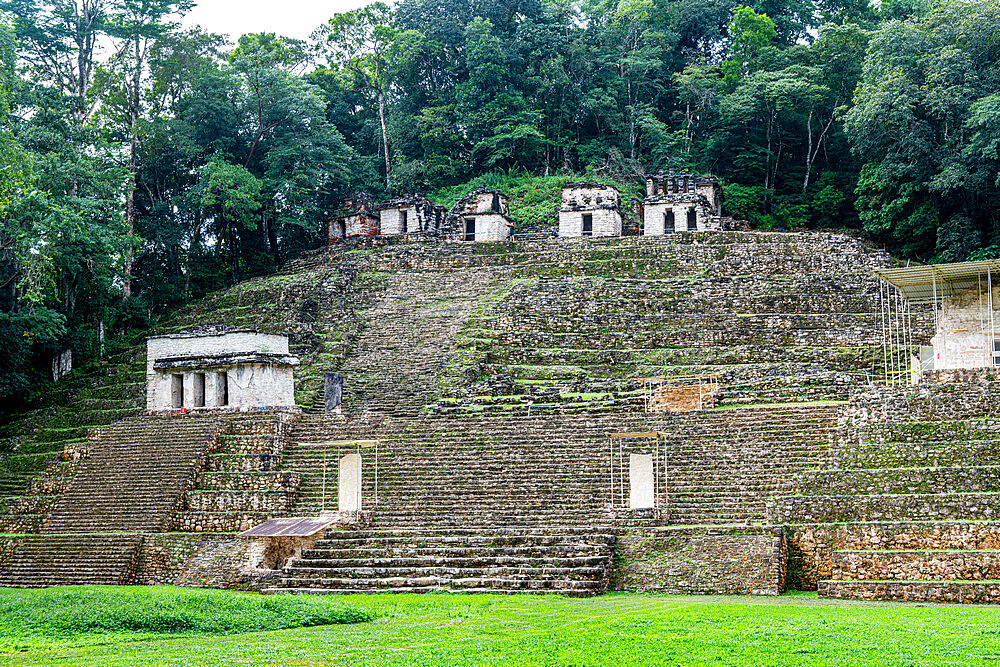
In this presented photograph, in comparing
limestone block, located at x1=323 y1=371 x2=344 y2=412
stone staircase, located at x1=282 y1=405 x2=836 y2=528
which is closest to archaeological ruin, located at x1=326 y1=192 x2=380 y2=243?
limestone block, located at x1=323 y1=371 x2=344 y2=412

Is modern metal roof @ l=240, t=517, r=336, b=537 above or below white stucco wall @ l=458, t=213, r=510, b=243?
below

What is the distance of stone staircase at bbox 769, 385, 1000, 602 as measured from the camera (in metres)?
15.5

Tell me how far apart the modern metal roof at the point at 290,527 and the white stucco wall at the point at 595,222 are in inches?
897

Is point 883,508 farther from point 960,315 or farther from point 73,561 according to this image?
point 73,561

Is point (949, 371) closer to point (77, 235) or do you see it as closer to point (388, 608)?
point (388, 608)

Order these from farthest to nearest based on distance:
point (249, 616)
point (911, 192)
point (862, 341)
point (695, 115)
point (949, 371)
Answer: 1. point (695, 115)
2. point (911, 192)
3. point (862, 341)
4. point (949, 371)
5. point (249, 616)

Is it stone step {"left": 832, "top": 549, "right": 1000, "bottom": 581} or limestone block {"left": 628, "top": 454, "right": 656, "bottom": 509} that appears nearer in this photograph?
stone step {"left": 832, "top": 549, "right": 1000, "bottom": 581}

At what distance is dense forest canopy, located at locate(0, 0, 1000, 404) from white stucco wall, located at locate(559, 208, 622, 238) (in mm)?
6994

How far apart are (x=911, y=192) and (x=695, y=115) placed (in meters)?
14.0

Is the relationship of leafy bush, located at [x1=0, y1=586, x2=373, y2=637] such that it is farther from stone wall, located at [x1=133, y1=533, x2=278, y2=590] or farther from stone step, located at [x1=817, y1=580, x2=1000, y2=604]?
stone step, located at [x1=817, y1=580, x2=1000, y2=604]

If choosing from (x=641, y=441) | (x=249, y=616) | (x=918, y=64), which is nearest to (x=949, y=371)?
(x=641, y=441)

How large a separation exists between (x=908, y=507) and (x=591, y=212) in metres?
25.7

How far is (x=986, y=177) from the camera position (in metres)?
38.0

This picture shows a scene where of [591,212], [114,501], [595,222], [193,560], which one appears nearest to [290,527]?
[193,560]
